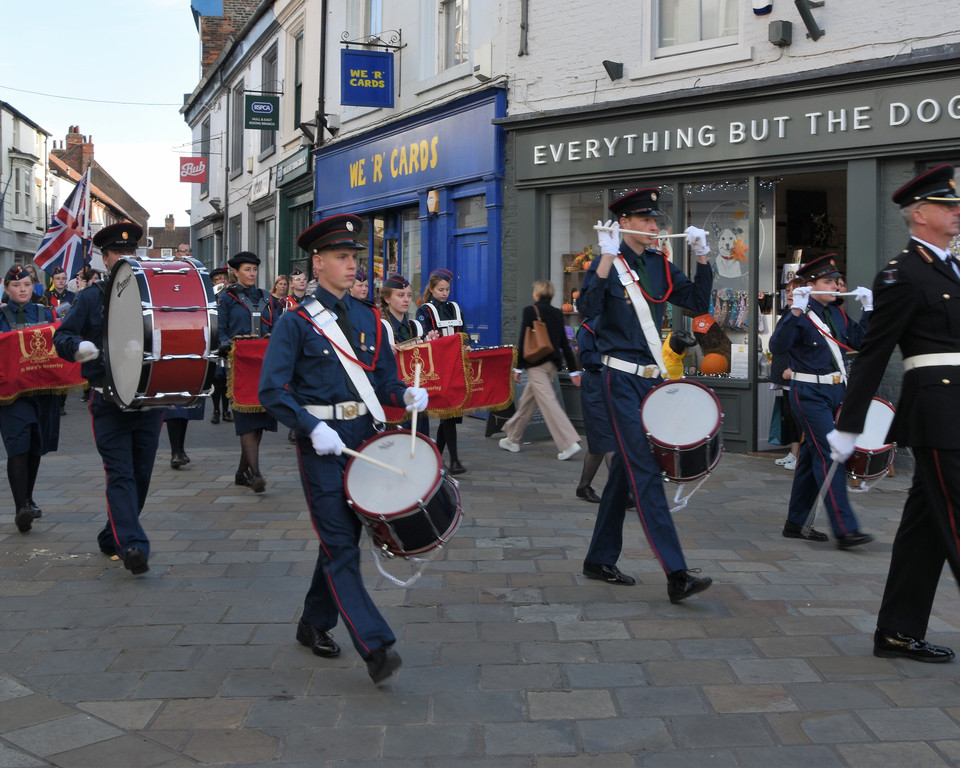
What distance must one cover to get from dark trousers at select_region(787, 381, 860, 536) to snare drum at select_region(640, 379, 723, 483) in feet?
5.91

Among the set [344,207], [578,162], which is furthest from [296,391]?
[344,207]

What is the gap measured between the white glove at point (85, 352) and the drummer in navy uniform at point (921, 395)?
400 centimetres

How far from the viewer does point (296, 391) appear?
4660 millimetres

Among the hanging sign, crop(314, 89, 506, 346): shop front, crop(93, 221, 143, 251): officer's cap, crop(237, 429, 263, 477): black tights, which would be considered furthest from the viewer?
the hanging sign

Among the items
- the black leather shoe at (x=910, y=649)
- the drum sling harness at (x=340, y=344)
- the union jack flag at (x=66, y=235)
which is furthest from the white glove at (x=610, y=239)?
the union jack flag at (x=66, y=235)

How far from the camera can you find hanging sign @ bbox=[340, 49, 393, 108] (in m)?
16.7

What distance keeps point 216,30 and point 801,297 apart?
3102 centimetres

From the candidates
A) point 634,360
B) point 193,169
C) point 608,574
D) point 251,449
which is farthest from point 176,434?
point 193,169

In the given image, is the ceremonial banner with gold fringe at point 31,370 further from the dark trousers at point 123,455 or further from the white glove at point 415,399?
the white glove at point 415,399

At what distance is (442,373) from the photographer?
33.1ft

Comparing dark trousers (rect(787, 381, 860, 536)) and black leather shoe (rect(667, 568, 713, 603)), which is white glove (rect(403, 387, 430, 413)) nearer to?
black leather shoe (rect(667, 568, 713, 603))

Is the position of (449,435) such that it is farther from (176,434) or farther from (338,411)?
(338,411)

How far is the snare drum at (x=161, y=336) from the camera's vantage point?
5.83m

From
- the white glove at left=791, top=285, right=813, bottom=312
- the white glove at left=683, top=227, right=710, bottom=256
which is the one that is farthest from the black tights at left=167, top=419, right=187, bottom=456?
the white glove at left=683, top=227, right=710, bottom=256
